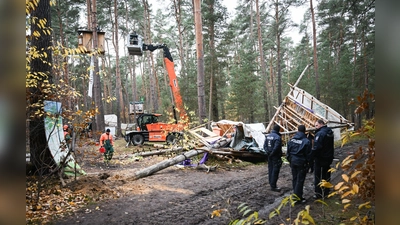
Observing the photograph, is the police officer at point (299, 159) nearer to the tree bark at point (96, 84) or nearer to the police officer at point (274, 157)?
the police officer at point (274, 157)

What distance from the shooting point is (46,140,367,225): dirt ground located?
4547mm

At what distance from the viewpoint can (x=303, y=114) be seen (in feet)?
39.9

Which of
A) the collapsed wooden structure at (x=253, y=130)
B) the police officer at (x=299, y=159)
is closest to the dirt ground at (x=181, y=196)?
the police officer at (x=299, y=159)

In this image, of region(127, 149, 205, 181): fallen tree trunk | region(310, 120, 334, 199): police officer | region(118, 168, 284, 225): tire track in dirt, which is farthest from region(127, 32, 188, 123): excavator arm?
region(310, 120, 334, 199): police officer

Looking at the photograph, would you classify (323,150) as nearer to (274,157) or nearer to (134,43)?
(274,157)

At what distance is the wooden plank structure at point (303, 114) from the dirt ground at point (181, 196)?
159 inches

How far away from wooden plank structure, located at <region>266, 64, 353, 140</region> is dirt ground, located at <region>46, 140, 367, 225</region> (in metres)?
4.04

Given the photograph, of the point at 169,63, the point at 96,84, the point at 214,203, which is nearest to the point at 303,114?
the point at 169,63

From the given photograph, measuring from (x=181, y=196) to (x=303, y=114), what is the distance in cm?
858

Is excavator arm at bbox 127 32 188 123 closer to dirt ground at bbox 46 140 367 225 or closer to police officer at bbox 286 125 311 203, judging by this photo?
dirt ground at bbox 46 140 367 225
